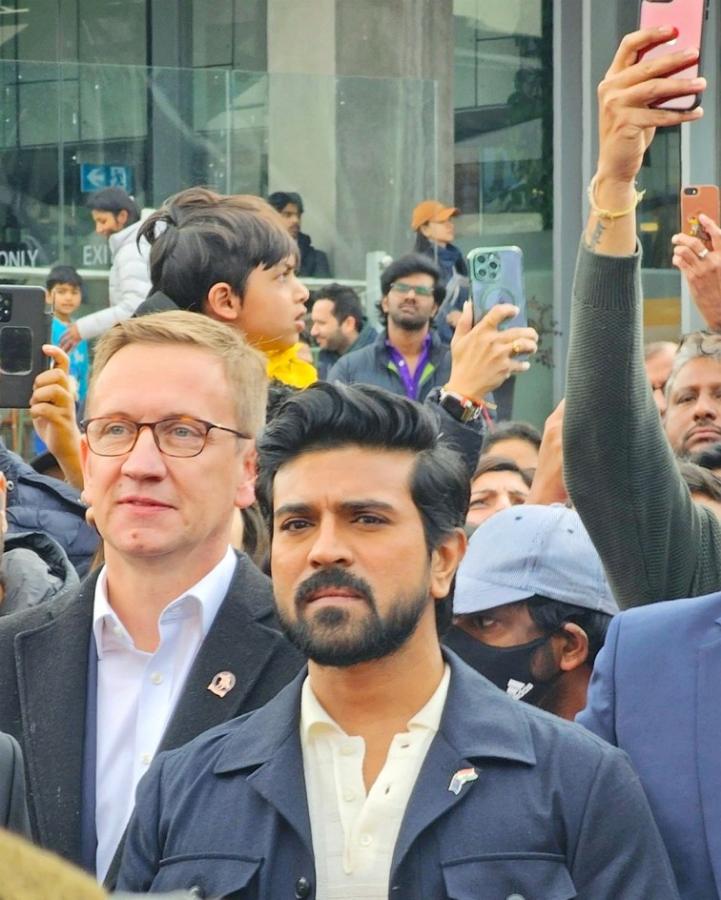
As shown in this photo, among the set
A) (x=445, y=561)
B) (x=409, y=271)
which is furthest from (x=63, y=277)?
(x=445, y=561)

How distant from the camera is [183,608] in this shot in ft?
10.5

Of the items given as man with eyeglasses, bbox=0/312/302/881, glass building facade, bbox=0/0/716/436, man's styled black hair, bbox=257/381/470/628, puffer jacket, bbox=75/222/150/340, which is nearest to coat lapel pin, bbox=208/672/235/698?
man with eyeglasses, bbox=0/312/302/881

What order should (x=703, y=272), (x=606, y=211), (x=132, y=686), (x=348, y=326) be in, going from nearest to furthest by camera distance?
(x=606, y=211), (x=132, y=686), (x=703, y=272), (x=348, y=326)

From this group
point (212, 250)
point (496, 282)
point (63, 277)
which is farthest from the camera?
point (63, 277)

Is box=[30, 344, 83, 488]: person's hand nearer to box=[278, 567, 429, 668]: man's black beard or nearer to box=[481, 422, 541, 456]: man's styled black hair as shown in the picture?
box=[278, 567, 429, 668]: man's black beard

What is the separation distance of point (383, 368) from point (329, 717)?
233 inches

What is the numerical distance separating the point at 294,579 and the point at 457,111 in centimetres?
1208

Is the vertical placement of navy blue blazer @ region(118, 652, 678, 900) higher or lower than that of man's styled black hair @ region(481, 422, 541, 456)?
lower

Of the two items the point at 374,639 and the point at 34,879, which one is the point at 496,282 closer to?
the point at 374,639

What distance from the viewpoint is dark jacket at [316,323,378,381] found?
34.1 ft

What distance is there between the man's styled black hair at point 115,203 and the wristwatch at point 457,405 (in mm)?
7345

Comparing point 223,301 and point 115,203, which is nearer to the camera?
point 223,301

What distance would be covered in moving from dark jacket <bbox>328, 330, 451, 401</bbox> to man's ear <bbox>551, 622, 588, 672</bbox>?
496cm

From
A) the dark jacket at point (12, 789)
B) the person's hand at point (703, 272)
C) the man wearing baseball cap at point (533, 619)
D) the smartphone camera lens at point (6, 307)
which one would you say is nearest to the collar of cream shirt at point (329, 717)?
the dark jacket at point (12, 789)
